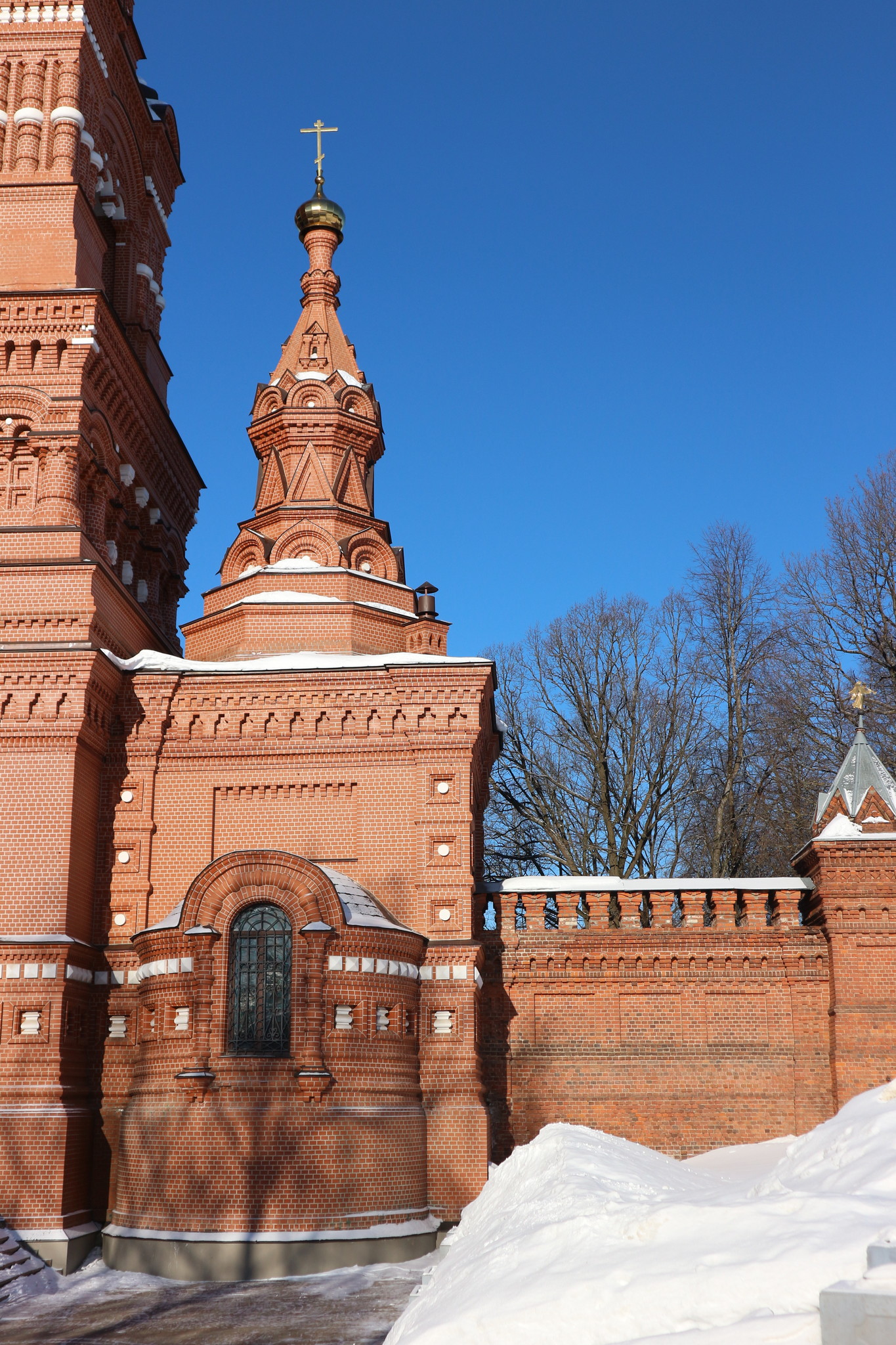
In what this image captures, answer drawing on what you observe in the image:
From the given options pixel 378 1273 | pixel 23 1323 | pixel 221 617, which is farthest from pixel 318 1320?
pixel 221 617

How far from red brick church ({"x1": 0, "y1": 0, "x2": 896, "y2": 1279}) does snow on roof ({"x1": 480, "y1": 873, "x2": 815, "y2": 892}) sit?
5 cm

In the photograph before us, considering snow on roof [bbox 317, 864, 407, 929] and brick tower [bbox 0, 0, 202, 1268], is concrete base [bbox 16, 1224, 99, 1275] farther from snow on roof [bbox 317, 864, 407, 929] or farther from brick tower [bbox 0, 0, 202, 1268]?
snow on roof [bbox 317, 864, 407, 929]

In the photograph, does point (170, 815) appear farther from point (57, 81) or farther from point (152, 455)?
point (57, 81)

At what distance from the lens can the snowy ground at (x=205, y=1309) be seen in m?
10.4

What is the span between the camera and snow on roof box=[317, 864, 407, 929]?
13953mm

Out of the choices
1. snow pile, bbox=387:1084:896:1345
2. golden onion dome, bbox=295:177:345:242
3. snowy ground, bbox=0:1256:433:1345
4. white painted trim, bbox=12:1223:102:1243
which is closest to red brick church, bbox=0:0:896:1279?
white painted trim, bbox=12:1223:102:1243

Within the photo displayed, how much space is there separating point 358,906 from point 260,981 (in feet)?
4.63

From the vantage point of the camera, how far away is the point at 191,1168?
13070 mm

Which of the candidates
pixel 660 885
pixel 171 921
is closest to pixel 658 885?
pixel 660 885

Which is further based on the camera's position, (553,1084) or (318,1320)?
(553,1084)

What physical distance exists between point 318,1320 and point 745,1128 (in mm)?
6459

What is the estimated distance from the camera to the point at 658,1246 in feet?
17.6

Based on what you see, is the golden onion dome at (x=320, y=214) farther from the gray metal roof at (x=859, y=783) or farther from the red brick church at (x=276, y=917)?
the gray metal roof at (x=859, y=783)

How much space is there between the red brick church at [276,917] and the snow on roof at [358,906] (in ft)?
0.29
